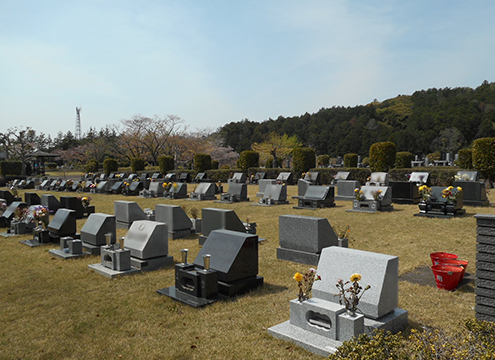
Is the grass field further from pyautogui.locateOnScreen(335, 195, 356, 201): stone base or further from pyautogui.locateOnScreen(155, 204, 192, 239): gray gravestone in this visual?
pyautogui.locateOnScreen(335, 195, 356, 201): stone base

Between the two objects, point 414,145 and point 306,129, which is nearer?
point 414,145

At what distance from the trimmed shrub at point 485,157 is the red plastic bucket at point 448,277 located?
17.9 m

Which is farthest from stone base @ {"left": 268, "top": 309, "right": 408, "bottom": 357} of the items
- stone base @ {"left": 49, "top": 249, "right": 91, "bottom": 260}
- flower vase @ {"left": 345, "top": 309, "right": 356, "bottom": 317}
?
stone base @ {"left": 49, "top": 249, "right": 91, "bottom": 260}

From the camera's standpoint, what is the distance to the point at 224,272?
6.23m

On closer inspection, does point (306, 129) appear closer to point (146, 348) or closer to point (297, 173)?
point (297, 173)

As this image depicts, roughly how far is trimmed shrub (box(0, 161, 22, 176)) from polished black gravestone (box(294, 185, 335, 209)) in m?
40.7

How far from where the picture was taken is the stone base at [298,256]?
26.5 ft

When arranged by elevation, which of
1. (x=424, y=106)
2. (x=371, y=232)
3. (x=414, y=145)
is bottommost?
(x=371, y=232)

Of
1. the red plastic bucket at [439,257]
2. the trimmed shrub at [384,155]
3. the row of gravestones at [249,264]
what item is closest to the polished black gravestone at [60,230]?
the row of gravestones at [249,264]

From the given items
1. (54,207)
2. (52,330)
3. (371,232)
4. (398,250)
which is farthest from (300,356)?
(54,207)

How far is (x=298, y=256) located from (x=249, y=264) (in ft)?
7.09

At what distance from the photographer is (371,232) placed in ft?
37.9

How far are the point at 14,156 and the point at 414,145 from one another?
209 ft

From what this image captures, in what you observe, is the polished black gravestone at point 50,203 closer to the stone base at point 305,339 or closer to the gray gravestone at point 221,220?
the gray gravestone at point 221,220
